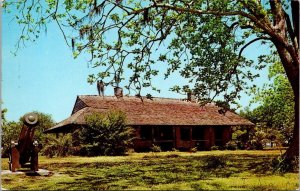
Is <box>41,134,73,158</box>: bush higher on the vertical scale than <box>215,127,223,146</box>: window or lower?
lower

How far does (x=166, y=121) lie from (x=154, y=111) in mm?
2122

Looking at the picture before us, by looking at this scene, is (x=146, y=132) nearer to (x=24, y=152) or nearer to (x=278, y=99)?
(x=278, y=99)

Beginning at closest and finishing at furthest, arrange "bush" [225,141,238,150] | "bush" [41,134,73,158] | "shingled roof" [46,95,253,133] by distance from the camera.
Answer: "bush" [41,134,73,158]
"shingled roof" [46,95,253,133]
"bush" [225,141,238,150]

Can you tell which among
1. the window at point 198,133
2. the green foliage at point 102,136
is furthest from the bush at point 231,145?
the green foliage at point 102,136

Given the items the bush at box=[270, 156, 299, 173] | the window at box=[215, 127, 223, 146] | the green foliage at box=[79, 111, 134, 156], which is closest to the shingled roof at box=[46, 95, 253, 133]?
the window at box=[215, 127, 223, 146]

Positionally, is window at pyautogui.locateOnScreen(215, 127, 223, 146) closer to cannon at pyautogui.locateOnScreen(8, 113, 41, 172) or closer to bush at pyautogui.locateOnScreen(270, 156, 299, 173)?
bush at pyautogui.locateOnScreen(270, 156, 299, 173)

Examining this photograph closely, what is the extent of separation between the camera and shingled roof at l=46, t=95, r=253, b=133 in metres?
32.6

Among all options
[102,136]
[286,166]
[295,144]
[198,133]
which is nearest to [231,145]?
[198,133]

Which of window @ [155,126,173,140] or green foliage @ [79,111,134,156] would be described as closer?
green foliage @ [79,111,134,156]

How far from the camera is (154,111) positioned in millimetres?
35375

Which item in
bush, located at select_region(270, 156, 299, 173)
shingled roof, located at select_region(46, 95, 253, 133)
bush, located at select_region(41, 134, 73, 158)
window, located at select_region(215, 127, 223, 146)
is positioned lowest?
bush, located at select_region(270, 156, 299, 173)

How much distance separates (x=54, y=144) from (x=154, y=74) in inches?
561

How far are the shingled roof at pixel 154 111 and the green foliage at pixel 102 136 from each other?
152 inches

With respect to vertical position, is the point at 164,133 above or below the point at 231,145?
above
